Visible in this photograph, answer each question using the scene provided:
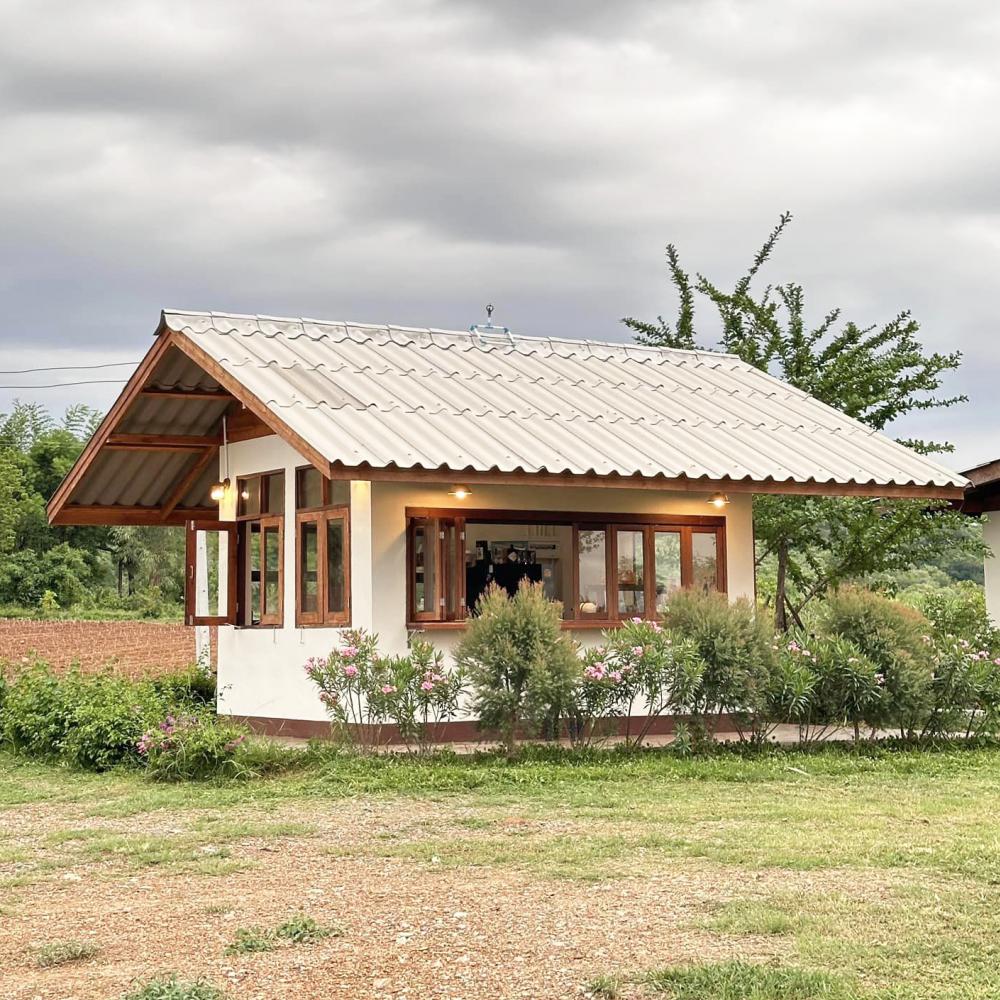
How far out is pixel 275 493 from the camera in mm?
17062

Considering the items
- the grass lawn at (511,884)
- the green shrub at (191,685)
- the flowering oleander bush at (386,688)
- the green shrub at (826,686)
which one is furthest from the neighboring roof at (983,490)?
the green shrub at (191,685)

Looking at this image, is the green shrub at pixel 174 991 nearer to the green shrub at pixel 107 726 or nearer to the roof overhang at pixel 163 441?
the green shrub at pixel 107 726

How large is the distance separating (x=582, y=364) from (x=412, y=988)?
14.4 metres

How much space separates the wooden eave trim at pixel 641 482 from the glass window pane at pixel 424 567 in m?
1.10

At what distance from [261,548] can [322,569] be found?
1.71 metres

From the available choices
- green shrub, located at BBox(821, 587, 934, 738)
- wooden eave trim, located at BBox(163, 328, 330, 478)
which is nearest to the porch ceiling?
wooden eave trim, located at BBox(163, 328, 330, 478)

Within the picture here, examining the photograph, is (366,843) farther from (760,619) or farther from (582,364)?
(582,364)

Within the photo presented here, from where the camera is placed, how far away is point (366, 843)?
903cm

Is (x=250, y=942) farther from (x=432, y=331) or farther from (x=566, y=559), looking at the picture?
(x=432, y=331)

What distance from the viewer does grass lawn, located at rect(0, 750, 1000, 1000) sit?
19.0ft

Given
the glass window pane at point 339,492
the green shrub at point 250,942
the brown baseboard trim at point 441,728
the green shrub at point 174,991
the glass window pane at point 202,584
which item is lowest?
the green shrub at point 250,942

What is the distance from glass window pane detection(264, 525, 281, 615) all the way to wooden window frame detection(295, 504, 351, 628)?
1.94ft

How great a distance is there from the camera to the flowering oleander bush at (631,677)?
13.0m

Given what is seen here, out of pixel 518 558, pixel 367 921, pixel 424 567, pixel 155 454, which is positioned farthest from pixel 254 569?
pixel 367 921
